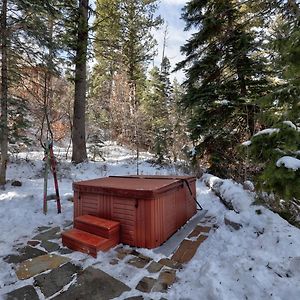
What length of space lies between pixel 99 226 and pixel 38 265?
0.76m

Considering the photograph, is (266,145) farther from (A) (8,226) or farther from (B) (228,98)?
(B) (228,98)

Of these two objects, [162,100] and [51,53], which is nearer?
[51,53]

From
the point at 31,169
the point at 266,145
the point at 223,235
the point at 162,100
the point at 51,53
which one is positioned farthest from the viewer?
the point at 162,100

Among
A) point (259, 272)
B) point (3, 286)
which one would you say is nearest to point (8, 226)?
point (3, 286)

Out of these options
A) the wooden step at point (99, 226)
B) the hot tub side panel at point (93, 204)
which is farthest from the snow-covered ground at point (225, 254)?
the hot tub side panel at point (93, 204)

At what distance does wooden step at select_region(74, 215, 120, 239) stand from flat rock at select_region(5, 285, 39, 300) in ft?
3.23

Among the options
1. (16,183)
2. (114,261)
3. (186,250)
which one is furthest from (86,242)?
(16,183)

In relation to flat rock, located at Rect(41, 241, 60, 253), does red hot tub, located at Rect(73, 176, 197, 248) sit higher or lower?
higher

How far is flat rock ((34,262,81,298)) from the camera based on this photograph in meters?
2.26

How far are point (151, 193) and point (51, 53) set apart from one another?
5.28 metres

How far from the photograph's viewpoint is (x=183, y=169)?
8461 millimetres

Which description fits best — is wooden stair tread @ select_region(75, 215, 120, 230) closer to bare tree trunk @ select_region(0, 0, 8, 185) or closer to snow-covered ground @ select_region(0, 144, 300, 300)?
snow-covered ground @ select_region(0, 144, 300, 300)

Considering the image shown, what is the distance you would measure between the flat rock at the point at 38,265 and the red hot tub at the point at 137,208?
0.79m

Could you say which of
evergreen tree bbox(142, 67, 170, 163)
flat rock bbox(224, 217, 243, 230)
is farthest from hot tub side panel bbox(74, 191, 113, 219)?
evergreen tree bbox(142, 67, 170, 163)
